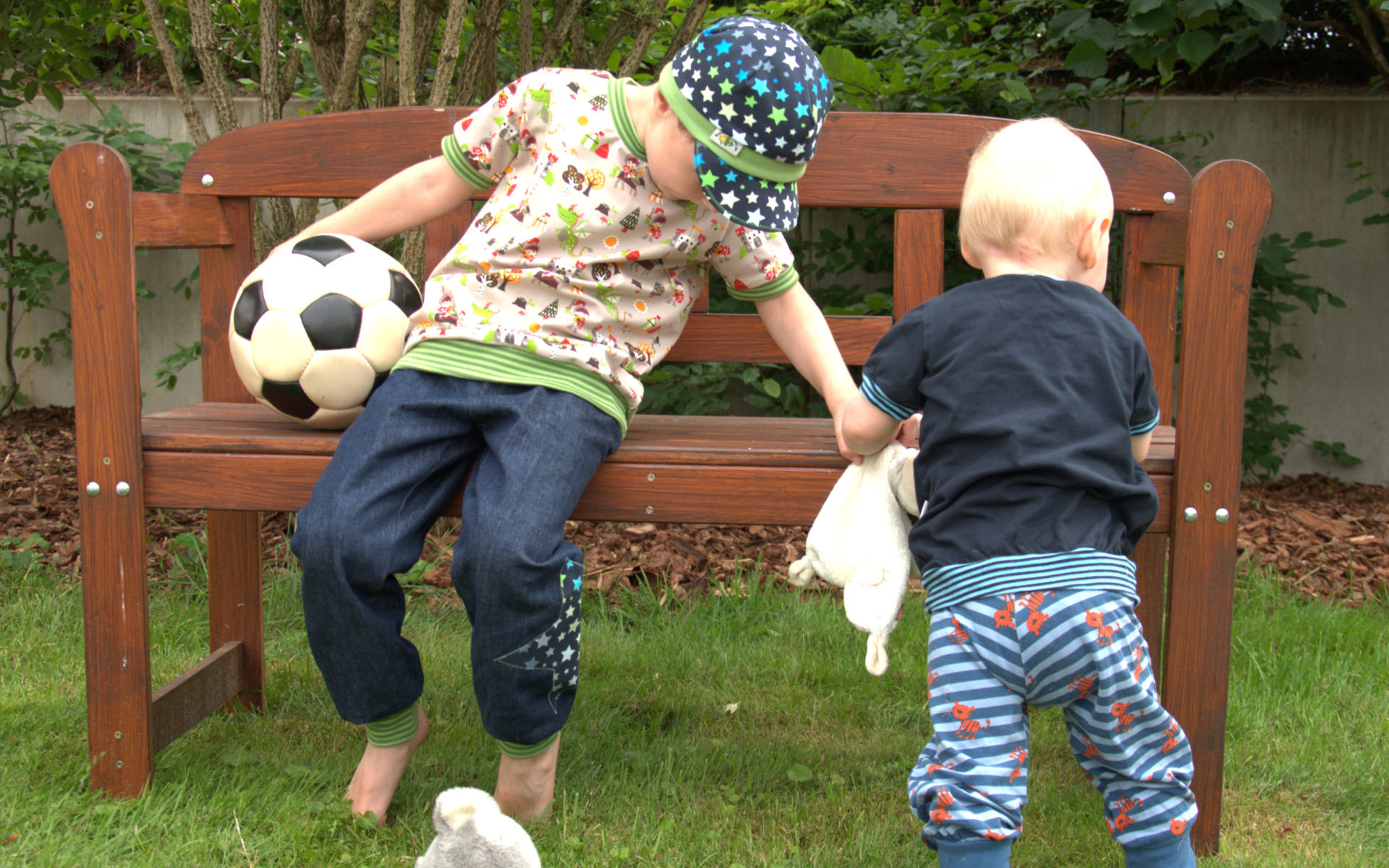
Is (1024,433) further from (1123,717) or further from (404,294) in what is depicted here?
(404,294)

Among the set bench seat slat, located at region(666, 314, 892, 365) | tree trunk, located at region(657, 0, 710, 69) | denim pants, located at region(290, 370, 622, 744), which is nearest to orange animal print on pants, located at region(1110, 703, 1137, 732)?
denim pants, located at region(290, 370, 622, 744)

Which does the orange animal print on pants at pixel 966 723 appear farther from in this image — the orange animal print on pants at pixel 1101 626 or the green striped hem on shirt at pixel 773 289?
the green striped hem on shirt at pixel 773 289

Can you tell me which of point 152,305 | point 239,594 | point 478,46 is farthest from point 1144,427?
point 152,305

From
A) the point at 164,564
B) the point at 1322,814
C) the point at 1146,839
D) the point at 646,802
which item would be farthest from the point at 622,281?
the point at 164,564

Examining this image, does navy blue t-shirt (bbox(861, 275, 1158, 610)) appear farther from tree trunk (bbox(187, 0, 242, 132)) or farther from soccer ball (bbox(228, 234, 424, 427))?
tree trunk (bbox(187, 0, 242, 132))

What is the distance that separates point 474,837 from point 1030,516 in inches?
34.7

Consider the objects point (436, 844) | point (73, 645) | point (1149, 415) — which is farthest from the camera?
point (73, 645)

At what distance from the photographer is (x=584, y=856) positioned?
1934mm

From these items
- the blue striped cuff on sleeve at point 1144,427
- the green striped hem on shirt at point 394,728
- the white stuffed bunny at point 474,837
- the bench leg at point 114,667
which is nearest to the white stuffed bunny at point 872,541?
the blue striped cuff on sleeve at point 1144,427

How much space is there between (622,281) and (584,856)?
0.98 metres

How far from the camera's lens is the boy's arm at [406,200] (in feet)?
7.23

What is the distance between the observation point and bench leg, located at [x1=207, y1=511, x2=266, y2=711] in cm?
258

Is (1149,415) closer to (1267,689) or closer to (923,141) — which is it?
(923,141)

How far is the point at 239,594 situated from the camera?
8.54 ft
